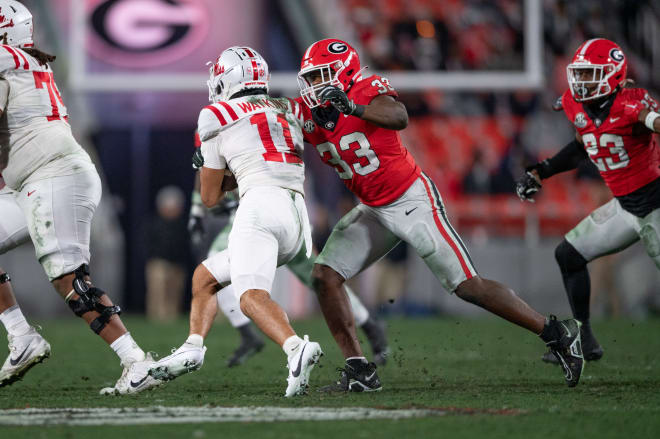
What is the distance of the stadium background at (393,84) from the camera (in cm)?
1240

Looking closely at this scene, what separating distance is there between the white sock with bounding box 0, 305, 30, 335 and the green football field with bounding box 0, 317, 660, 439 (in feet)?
1.03

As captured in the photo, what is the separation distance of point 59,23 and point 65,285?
8817 millimetres

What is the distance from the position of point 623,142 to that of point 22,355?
347 cm

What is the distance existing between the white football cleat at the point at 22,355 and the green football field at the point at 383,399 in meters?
0.10

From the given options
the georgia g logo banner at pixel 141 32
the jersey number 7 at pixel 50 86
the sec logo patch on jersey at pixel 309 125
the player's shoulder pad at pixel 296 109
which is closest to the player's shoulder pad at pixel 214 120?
the player's shoulder pad at pixel 296 109

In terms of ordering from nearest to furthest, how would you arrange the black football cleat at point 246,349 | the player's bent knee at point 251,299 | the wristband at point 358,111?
the player's bent knee at point 251,299, the wristband at point 358,111, the black football cleat at point 246,349

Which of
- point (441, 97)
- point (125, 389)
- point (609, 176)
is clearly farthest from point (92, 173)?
point (441, 97)

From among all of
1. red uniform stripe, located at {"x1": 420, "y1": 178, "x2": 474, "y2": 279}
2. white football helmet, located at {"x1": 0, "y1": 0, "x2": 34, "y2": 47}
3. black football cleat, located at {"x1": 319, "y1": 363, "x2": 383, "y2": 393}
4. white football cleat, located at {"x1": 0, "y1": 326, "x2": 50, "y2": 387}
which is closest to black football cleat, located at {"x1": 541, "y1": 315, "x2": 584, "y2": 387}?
red uniform stripe, located at {"x1": 420, "y1": 178, "x2": 474, "y2": 279}

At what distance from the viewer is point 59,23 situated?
43.1ft

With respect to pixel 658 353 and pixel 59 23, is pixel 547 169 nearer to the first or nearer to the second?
pixel 658 353

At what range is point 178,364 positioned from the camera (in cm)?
483

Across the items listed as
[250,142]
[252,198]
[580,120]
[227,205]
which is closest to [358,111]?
[250,142]

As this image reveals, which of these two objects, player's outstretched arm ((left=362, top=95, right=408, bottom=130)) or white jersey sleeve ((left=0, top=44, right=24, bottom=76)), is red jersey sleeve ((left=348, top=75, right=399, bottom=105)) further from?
white jersey sleeve ((left=0, top=44, right=24, bottom=76))

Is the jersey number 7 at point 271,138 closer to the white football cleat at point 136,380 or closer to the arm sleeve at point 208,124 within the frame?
the arm sleeve at point 208,124
